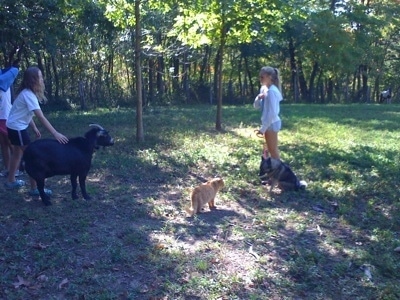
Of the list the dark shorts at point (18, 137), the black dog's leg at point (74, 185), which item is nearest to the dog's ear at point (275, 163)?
the black dog's leg at point (74, 185)

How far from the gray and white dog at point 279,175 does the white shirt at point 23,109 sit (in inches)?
137

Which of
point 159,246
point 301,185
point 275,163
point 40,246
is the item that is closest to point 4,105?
point 40,246

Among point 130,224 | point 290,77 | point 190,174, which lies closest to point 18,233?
point 130,224

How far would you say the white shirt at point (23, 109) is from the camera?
652 centimetres

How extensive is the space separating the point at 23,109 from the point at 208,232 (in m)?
3.10

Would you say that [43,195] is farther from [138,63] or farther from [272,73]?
[138,63]

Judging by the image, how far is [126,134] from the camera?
500 inches

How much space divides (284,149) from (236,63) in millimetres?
25726

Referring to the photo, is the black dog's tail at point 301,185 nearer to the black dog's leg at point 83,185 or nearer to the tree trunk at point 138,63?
the black dog's leg at point 83,185

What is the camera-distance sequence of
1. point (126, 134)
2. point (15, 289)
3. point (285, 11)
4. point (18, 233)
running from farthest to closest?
point (126, 134), point (285, 11), point (18, 233), point (15, 289)

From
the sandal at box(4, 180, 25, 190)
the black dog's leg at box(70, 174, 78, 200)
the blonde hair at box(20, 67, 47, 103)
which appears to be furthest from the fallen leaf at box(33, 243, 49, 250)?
the sandal at box(4, 180, 25, 190)

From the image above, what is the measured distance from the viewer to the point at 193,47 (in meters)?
12.8

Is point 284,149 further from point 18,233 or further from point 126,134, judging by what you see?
point 18,233

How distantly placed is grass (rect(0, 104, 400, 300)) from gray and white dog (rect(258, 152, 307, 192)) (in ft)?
0.61
